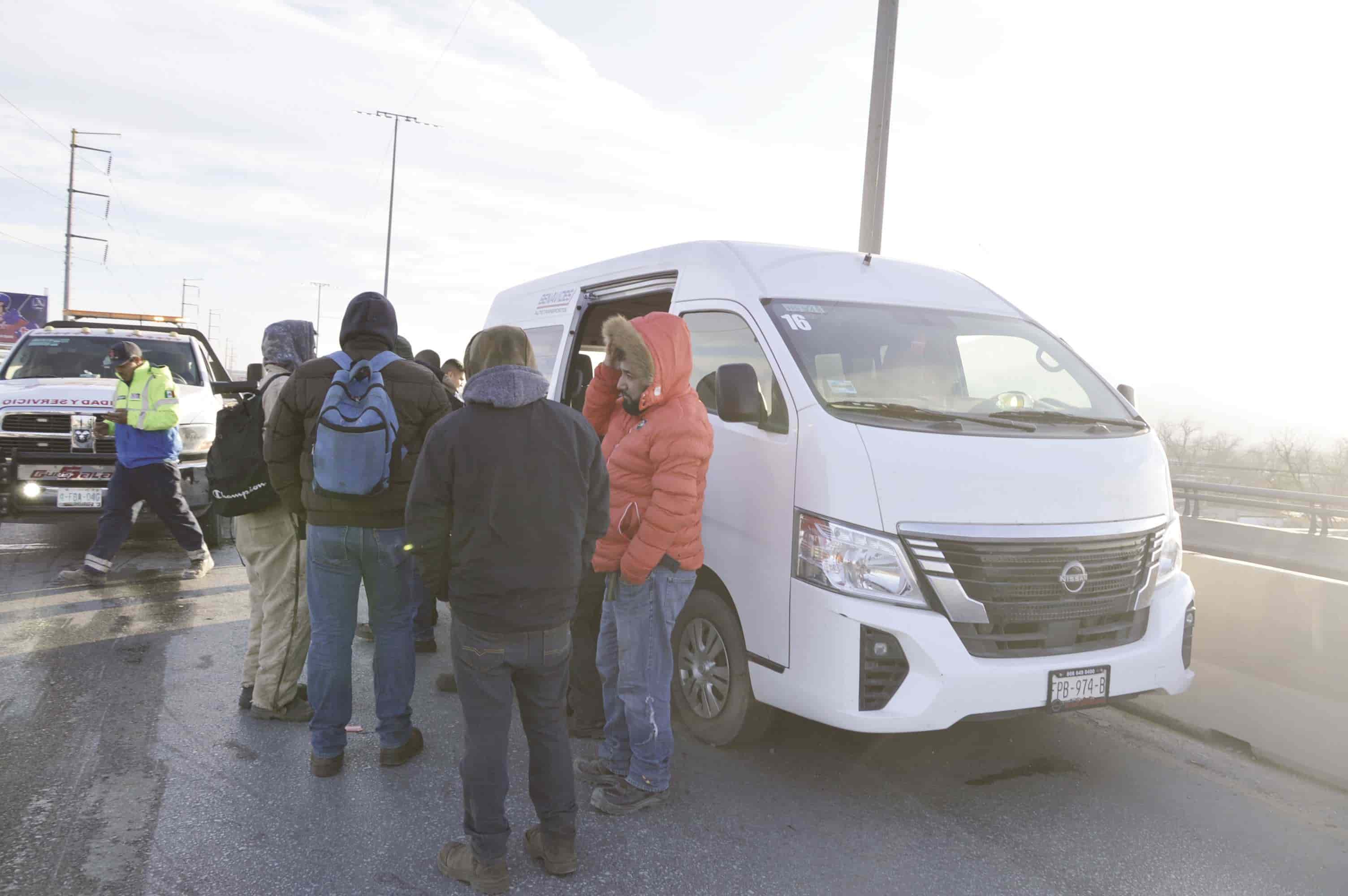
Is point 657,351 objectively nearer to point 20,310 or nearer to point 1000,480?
point 1000,480

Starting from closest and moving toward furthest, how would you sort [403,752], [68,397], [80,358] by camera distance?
[403,752]
[68,397]
[80,358]

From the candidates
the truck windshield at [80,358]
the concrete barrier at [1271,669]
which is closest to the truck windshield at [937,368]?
the concrete barrier at [1271,669]

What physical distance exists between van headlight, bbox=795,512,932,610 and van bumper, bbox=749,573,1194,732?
0.11 feet

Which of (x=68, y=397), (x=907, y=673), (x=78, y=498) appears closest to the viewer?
(x=907, y=673)

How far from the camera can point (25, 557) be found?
329 inches

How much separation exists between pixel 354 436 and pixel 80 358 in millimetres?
7932

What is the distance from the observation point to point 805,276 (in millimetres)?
4609

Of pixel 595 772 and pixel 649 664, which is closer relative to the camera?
pixel 649 664

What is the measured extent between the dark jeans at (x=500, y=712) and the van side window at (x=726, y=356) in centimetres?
142

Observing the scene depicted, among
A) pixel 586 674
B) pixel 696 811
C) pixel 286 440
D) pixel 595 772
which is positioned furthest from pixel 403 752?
pixel 286 440

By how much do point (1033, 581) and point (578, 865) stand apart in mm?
1974

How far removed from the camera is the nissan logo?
3.69m

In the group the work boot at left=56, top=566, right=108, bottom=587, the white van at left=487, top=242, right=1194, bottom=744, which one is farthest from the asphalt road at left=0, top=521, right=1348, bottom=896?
the work boot at left=56, top=566, right=108, bottom=587

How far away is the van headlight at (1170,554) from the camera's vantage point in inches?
161
